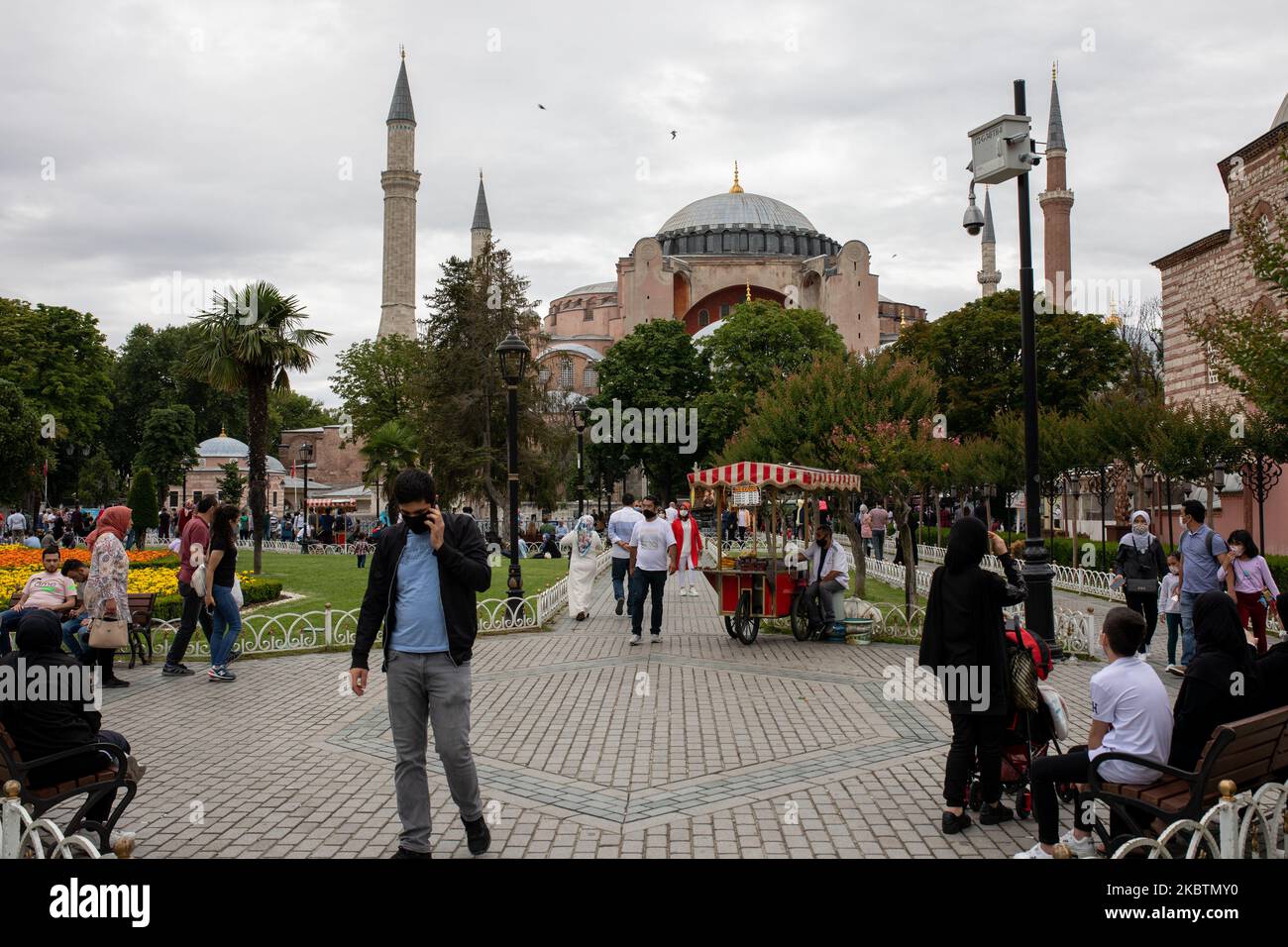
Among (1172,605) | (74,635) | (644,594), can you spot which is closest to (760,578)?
(644,594)

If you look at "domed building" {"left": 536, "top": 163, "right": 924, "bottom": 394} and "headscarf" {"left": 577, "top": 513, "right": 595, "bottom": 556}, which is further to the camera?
"domed building" {"left": 536, "top": 163, "right": 924, "bottom": 394}

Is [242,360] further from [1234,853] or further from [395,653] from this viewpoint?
[1234,853]

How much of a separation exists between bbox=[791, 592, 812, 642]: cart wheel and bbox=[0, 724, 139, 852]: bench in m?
8.18

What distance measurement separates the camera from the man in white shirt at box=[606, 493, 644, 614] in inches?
557

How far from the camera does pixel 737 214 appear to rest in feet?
267

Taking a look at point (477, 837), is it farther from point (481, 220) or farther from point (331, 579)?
point (481, 220)

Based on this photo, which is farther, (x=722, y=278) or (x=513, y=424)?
(x=722, y=278)

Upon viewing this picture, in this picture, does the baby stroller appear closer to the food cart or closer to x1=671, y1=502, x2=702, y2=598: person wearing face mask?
the food cart

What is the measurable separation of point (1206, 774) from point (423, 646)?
3.30 meters

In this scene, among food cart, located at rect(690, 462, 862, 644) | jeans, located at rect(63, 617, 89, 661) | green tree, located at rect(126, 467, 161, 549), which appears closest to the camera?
jeans, located at rect(63, 617, 89, 661)

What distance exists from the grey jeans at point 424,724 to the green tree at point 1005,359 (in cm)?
3375

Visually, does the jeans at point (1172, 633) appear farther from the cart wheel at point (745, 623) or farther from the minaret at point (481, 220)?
the minaret at point (481, 220)

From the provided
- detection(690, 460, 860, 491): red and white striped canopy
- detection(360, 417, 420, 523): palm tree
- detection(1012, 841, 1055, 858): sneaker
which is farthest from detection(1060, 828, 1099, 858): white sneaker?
detection(360, 417, 420, 523): palm tree
